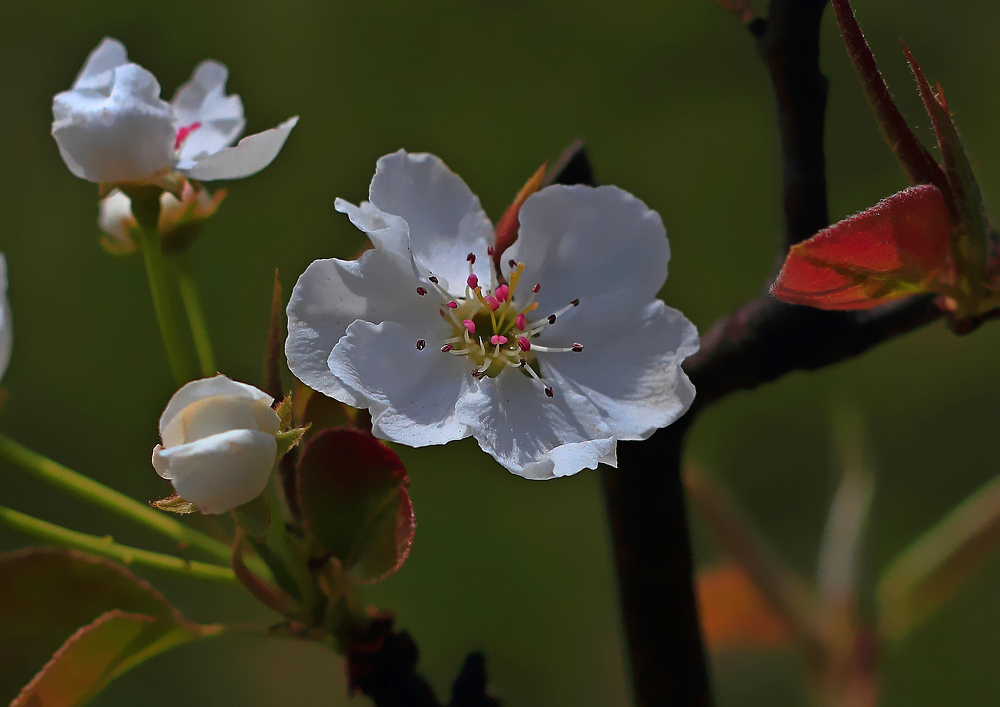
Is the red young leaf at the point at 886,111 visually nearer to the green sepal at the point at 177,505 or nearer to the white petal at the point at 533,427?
the white petal at the point at 533,427

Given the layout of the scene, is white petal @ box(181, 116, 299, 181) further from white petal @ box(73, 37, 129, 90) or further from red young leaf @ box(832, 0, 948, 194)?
red young leaf @ box(832, 0, 948, 194)

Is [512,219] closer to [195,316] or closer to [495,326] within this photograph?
[495,326]

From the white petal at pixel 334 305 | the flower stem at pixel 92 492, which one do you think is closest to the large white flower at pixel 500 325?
the white petal at pixel 334 305

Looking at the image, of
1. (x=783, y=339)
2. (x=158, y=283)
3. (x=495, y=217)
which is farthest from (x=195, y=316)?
(x=495, y=217)

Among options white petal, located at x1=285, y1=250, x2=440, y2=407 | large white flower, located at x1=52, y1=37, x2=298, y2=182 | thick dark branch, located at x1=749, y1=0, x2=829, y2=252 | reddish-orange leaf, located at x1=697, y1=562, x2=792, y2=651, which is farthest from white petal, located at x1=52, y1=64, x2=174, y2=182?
reddish-orange leaf, located at x1=697, y1=562, x2=792, y2=651

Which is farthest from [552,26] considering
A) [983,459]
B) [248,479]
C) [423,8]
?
[248,479]

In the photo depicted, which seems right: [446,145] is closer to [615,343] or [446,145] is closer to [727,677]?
[727,677]
